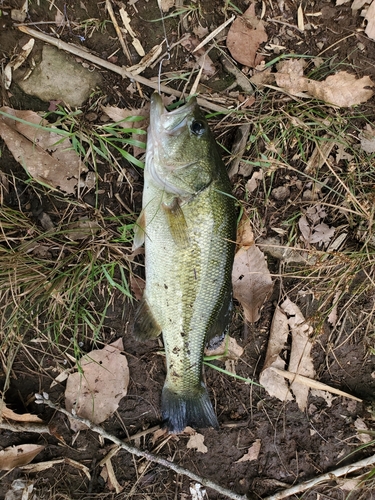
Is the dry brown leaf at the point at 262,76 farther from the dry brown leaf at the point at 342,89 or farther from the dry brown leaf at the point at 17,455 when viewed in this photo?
the dry brown leaf at the point at 17,455

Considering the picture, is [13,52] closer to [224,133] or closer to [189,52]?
[189,52]

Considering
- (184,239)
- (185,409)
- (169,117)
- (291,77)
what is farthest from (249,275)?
(291,77)

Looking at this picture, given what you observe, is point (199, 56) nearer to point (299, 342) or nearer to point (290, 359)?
point (299, 342)

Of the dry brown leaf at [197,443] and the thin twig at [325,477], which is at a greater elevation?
the dry brown leaf at [197,443]

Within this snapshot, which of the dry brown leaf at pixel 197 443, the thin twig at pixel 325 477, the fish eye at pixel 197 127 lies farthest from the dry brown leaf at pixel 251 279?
the thin twig at pixel 325 477

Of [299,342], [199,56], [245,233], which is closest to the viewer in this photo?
[199,56]

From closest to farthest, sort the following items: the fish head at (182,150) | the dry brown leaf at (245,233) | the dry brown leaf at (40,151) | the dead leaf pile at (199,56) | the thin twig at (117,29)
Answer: the fish head at (182,150)
the dry brown leaf at (40,151)
the thin twig at (117,29)
the dead leaf pile at (199,56)
the dry brown leaf at (245,233)
